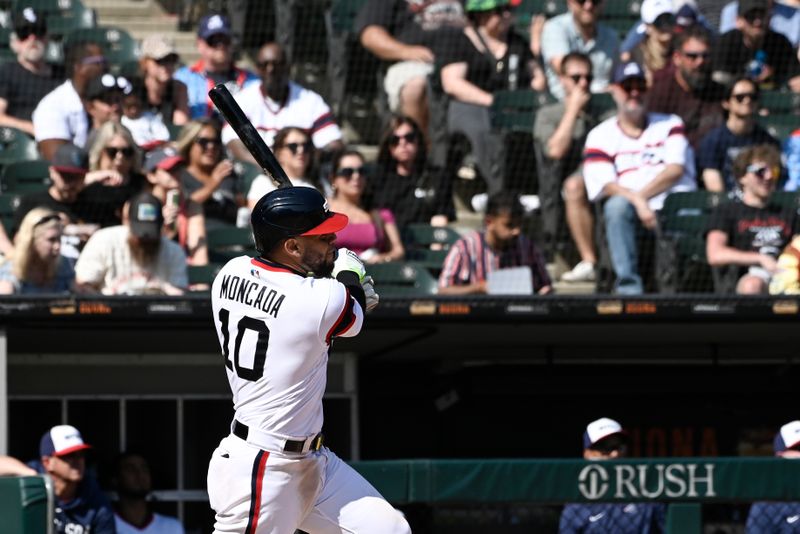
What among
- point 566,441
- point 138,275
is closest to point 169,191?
point 138,275

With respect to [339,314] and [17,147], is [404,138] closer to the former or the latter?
[17,147]

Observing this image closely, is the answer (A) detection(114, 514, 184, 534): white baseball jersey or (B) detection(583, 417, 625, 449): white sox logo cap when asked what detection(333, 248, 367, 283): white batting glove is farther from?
(A) detection(114, 514, 184, 534): white baseball jersey

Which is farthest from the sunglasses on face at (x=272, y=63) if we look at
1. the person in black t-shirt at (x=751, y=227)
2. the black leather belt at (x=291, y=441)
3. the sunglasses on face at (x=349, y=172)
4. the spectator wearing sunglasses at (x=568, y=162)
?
the black leather belt at (x=291, y=441)

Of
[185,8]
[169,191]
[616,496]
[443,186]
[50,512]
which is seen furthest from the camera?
[185,8]

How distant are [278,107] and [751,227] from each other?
2.69 meters

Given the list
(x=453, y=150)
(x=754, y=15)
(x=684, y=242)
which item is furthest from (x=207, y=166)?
(x=754, y=15)

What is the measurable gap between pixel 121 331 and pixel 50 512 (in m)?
2.52

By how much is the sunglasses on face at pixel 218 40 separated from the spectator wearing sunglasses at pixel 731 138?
109 inches

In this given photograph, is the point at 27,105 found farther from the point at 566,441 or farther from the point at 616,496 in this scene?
the point at 616,496

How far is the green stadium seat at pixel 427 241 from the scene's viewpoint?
8219 mm

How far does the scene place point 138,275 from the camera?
731 centimetres

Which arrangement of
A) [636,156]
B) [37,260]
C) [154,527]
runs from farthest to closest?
[636,156], [37,260], [154,527]

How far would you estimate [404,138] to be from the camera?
8.48 m

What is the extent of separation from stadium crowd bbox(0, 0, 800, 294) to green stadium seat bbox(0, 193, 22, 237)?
3 cm
